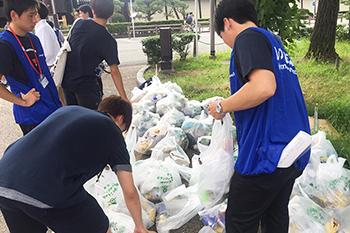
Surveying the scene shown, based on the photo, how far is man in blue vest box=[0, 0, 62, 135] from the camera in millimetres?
2209

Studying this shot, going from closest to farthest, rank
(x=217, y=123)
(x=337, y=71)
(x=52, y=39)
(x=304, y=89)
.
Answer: (x=217, y=123) < (x=52, y=39) < (x=304, y=89) < (x=337, y=71)

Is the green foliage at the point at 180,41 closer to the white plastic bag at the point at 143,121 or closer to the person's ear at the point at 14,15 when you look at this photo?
the white plastic bag at the point at 143,121

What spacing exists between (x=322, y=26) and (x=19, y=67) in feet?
25.4

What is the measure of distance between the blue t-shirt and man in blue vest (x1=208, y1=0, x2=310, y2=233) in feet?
2.16

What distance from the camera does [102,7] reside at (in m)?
2.74

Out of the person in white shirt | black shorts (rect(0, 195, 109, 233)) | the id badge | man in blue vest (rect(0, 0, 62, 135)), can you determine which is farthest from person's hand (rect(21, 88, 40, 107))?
the person in white shirt

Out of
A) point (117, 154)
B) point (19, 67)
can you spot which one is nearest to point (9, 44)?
point (19, 67)

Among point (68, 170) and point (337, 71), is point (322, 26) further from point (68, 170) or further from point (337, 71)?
point (68, 170)

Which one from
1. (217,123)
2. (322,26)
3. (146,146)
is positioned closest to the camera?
(217,123)

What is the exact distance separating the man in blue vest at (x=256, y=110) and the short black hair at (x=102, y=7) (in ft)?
5.18

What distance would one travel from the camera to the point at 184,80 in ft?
21.8

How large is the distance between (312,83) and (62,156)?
551cm

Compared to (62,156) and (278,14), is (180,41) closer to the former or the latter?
(278,14)

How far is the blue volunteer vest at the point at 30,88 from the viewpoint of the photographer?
7.41 feet
